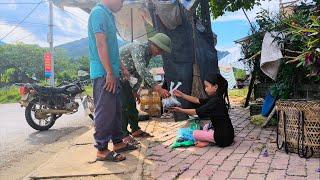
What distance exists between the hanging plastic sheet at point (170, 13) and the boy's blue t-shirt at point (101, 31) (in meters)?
3.29

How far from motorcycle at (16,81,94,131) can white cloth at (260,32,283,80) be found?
3.89 m

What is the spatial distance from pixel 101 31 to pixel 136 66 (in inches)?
38.2

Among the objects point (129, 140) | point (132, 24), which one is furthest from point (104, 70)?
point (132, 24)

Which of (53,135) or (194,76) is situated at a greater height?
(194,76)

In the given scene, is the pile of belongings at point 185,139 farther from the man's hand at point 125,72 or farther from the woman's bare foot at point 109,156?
the man's hand at point 125,72

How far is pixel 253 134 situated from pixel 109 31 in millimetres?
2801

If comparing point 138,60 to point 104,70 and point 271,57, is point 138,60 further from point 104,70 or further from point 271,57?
point 271,57

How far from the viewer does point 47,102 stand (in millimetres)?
8711

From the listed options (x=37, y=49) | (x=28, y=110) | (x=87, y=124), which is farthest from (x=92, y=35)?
(x=37, y=49)

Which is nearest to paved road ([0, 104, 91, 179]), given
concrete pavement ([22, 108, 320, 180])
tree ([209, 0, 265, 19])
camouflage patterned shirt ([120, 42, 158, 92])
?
concrete pavement ([22, 108, 320, 180])

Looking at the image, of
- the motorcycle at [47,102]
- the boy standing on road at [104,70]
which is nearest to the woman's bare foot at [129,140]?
the boy standing on road at [104,70]

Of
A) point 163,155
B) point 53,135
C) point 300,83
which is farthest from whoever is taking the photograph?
point 53,135

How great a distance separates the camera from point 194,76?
8031 millimetres

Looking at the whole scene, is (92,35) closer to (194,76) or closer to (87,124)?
(194,76)
